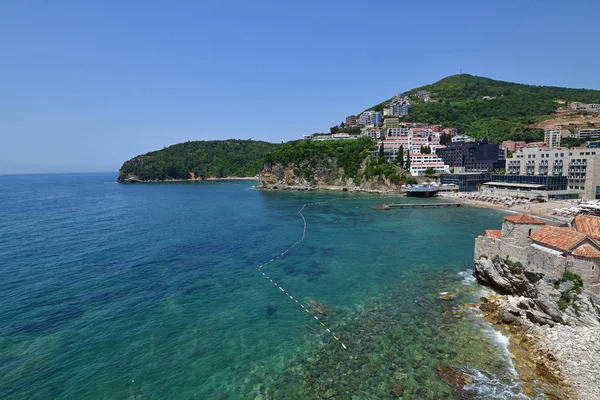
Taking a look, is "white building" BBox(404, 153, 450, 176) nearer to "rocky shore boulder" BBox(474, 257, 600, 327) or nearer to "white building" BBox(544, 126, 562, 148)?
"white building" BBox(544, 126, 562, 148)

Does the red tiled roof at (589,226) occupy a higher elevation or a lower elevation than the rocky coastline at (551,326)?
higher

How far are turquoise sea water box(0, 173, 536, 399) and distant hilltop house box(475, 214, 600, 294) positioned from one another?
460cm

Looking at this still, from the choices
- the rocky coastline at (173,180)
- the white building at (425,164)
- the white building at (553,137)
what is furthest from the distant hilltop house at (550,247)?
the rocky coastline at (173,180)

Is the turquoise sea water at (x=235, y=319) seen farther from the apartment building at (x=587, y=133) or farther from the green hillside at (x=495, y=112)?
the green hillside at (x=495, y=112)

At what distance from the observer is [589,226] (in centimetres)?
2145

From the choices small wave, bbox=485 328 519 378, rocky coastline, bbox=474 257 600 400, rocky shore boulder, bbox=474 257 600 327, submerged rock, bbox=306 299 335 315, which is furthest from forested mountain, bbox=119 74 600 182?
small wave, bbox=485 328 519 378

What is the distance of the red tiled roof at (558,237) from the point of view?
61.1 feet

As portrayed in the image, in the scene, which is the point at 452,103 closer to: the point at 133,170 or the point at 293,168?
the point at 293,168

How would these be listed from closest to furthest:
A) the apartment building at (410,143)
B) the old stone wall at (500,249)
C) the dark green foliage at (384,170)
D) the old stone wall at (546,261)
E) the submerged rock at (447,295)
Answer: the old stone wall at (546,261) < the old stone wall at (500,249) < the submerged rock at (447,295) < the dark green foliage at (384,170) < the apartment building at (410,143)

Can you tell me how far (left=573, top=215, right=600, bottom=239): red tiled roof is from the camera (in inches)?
812

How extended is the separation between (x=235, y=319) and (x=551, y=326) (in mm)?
20584

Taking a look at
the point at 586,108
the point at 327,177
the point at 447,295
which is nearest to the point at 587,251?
the point at 447,295

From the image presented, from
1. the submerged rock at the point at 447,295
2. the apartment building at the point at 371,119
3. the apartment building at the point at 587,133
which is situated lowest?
the submerged rock at the point at 447,295

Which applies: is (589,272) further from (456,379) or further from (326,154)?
(326,154)
